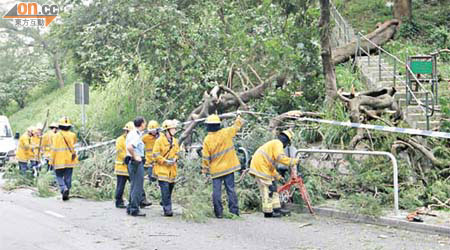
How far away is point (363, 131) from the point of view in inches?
499

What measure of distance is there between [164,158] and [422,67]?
6438 millimetres

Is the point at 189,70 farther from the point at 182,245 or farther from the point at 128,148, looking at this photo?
the point at 182,245

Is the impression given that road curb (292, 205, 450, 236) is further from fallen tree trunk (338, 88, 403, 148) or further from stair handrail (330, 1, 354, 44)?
stair handrail (330, 1, 354, 44)

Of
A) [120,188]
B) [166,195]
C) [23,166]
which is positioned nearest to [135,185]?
[166,195]

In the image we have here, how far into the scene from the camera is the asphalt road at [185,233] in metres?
8.46

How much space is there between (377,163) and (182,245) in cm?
442

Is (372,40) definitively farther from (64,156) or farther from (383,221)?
(383,221)

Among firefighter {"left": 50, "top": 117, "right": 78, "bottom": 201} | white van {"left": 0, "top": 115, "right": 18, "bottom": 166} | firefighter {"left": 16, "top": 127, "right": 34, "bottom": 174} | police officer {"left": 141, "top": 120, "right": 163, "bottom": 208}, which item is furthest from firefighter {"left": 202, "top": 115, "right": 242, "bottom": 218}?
white van {"left": 0, "top": 115, "right": 18, "bottom": 166}

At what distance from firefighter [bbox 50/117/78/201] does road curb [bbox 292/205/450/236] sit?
5.10 meters

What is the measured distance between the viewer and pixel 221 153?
35.4 ft

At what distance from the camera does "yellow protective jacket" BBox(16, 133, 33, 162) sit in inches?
685

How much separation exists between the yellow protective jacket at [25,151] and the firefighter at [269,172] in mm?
8907

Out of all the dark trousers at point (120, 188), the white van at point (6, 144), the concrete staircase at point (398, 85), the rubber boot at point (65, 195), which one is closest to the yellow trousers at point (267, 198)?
the dark trousers at point (120, 188)

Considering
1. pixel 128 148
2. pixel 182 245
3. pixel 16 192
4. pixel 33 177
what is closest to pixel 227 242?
pixel 182 245
